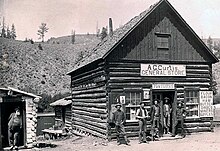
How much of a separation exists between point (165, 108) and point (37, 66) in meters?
60.4

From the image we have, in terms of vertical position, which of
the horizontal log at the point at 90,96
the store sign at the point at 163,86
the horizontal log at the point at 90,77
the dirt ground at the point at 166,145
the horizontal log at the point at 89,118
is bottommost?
the dirt ground at the point at 166,145

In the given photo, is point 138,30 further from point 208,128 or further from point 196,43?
point 208,128

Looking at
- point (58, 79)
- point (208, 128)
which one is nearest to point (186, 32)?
point (208, 128)

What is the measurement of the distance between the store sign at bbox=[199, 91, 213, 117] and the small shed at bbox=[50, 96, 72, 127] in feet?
37.6

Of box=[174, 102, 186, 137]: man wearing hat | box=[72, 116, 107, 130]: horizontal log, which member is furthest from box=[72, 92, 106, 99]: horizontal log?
box=[174, 102, 186, 137]: man wearing hat

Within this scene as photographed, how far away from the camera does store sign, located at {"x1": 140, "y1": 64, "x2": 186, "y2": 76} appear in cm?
1811

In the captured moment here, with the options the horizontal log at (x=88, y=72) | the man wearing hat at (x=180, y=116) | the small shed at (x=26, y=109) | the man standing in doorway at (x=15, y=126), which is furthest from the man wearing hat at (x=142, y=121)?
the man standing in doorway at (x=15, y=126)

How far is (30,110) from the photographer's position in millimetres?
15914

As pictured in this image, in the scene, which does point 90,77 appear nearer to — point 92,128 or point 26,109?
point 92,128

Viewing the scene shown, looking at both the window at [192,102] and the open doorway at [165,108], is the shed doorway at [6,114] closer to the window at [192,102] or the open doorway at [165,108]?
the open doorway at [165,108]

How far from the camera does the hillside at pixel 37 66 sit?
65.7m

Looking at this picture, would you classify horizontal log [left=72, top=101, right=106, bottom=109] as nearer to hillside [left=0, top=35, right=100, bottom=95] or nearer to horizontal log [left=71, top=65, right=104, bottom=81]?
horizontal log [left=71, top=65, right=104, bottom=81]

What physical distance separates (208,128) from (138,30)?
23.1 feet

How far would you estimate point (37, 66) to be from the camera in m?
75.2
